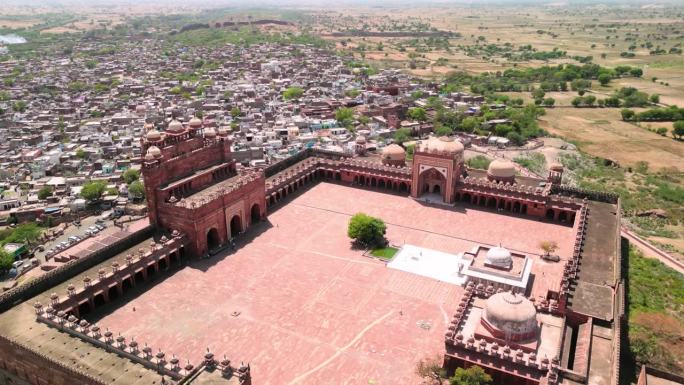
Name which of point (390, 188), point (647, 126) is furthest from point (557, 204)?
point (647, 126)

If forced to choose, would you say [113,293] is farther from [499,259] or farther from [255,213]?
[499,259]

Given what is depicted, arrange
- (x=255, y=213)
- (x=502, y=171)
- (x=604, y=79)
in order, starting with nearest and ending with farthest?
(x=255, y=213) < (x=502, y=171) < (x=604, y=79)

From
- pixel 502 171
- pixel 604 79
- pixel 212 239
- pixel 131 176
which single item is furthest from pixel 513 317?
pixel 604 79

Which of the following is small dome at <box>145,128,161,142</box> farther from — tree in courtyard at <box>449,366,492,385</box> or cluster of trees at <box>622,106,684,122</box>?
cluster of trees at <box>622,106,684,122</box>

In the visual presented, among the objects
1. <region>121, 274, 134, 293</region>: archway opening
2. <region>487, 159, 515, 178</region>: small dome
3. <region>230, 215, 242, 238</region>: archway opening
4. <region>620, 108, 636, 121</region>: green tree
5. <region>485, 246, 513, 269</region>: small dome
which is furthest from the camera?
Answer: <region>620, 108, 636, 121</region>: green tree

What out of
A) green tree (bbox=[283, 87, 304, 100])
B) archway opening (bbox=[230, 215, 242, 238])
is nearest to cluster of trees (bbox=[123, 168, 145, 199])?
archway opening (bbox=[230, 215, 242, 238])

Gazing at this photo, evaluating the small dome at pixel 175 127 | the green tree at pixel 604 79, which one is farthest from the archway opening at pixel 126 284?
the green tree at pixel 604 79

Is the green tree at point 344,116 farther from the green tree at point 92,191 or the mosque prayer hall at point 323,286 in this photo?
the green tree at point 92,191
